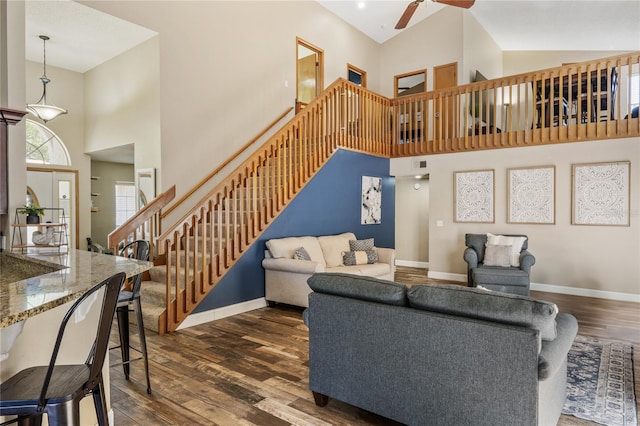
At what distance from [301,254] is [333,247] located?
88cm

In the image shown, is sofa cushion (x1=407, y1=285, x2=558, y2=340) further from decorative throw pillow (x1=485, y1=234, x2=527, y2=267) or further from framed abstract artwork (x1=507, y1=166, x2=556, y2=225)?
framed abstract artwork (x1=507, y1=166, x2=556, y2=225)

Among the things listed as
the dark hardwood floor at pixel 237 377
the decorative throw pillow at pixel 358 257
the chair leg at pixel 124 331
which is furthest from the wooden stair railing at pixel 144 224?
the decorative throw pillow at pixel 358 257

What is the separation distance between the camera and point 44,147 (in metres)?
6.85

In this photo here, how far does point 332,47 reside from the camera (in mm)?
8469

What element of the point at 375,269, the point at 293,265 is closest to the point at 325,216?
the point at 375,269

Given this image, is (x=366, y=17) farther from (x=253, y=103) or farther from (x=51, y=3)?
(x=51, y=3)

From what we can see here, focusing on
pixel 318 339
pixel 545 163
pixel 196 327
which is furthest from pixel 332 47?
pixel 318 339

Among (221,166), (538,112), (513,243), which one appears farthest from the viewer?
(538,112)

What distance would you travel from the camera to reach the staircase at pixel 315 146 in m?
4.38

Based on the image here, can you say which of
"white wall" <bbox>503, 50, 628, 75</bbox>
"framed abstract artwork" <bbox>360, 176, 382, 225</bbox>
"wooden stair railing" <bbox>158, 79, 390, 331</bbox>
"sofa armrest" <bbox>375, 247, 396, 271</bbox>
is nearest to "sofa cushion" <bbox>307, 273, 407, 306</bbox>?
"wooden stair railing" <bbox>158, 79, 390, 331</bbox>

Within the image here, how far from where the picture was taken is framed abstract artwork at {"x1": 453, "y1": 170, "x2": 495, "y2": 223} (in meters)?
6.71

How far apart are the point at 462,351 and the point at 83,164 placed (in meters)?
7.66

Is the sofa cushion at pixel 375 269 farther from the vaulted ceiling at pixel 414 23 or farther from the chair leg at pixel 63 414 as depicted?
the vaulted ceiling at pixel 414 23

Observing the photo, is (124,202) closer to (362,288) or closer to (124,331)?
(124,331)
